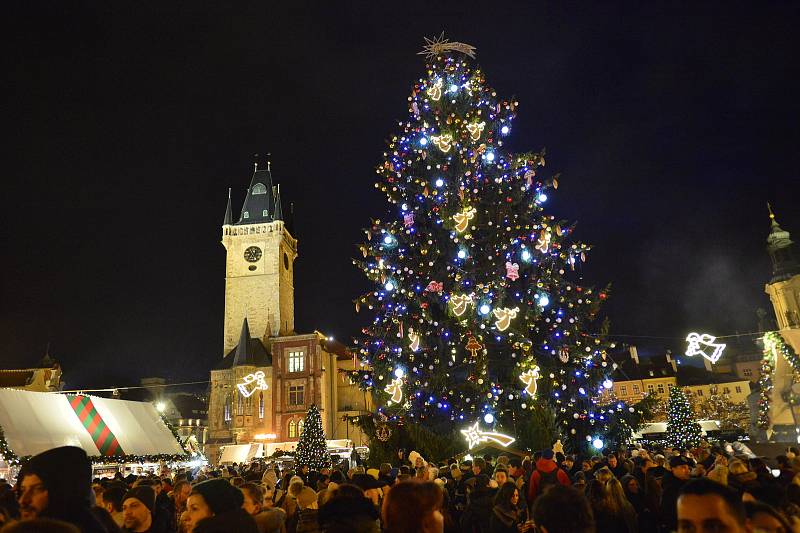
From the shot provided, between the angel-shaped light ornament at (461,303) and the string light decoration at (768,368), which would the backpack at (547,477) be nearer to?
the angel-shaped light ornament at (461,303)

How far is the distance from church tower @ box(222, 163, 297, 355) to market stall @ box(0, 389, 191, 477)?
143 feet

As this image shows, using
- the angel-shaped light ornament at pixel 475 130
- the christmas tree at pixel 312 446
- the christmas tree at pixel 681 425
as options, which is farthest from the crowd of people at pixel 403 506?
the christmas tree at pixel 681 425

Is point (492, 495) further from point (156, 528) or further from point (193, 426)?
point (193, 426)

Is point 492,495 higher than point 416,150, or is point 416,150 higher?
point 416,150

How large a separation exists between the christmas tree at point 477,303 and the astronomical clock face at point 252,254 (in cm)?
5381

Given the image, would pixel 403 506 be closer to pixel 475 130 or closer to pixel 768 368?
pixel 475 130

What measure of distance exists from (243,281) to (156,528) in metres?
66.8

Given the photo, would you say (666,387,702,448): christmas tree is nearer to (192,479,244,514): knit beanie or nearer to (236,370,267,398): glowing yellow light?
(236,370,267,398): glowing yellow light

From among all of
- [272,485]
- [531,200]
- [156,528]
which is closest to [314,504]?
[156,528]

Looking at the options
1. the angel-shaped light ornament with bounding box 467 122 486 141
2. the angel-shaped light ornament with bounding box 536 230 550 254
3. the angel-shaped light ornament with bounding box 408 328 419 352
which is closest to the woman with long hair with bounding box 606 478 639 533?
the angel-shaped light ornament with bounding box 408 328 419 352

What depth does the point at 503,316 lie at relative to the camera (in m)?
17.4

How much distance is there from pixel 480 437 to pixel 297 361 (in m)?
Answer: 41.7

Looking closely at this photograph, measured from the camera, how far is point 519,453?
16000 mm

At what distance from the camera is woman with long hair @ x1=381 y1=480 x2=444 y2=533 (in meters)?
3.22
